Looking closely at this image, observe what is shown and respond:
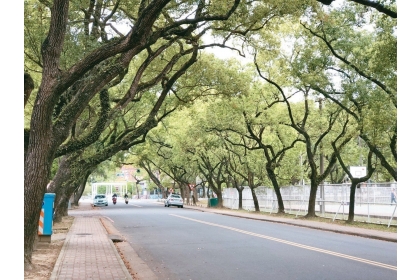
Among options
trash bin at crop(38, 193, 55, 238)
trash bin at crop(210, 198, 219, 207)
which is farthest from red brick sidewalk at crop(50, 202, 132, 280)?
trash bin at crop(210, 198, 219, 207)

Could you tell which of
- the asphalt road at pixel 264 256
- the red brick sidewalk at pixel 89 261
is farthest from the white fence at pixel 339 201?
the red brick sidewalk at pixel 89 261

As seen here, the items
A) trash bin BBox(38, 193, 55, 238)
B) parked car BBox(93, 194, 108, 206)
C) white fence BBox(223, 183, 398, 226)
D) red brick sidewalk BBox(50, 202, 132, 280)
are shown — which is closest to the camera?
red brick sidewalk BBox(50, 202, 132, 280)

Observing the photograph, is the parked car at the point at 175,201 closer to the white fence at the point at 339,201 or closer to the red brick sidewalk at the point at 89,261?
the white fence at the point at 339,201

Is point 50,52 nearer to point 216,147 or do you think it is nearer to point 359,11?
point 359,11

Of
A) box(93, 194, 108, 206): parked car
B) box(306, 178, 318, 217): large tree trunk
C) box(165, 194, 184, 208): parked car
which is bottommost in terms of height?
box(93, 194, 108, 206): parked car

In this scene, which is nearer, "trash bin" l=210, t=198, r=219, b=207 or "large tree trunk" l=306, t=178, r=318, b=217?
"large tree trunk" l=306, t=178, r=318, b=217

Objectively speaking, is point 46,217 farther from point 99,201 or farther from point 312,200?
point 99,201

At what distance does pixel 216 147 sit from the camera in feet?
131

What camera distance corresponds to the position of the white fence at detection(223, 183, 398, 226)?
21312mm

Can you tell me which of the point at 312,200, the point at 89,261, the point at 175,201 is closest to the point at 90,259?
the point at 89,261

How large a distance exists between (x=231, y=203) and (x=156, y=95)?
22.1 metres

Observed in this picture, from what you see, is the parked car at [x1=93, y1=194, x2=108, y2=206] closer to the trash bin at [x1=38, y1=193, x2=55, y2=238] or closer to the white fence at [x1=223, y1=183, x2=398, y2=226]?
the white fence at [x1=223, y1=183, x2=398, y2=226]

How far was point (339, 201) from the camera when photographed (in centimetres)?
2583

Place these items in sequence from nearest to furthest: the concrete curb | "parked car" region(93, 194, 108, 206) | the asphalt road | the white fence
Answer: the concrete curb → the asphalt road → the white fence → "parked car" region(93, 194, 108, 206)
